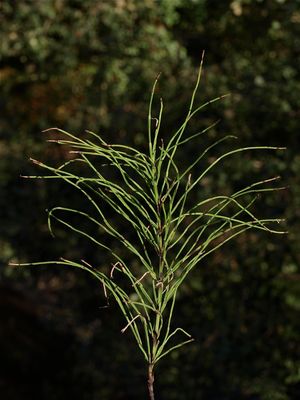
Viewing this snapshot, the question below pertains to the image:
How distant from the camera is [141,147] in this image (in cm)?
602

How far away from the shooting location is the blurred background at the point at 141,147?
17.0 feet

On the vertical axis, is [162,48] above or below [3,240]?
above

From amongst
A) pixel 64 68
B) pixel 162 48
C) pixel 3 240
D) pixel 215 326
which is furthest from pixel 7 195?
pixel 215 326

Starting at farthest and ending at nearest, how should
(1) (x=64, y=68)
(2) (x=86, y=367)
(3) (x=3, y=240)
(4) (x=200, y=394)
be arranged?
(1) (x=64, y=68), (3) (x=3, y=240), (2) (x=86, y=367), (4) (x=200, y=394)

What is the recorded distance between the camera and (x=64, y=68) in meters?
6.86

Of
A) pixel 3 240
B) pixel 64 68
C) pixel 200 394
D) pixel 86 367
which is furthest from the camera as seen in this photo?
pixel 64 68

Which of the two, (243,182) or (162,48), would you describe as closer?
(243,182)

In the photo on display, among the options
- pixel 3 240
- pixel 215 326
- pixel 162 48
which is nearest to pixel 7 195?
pixel 3 240

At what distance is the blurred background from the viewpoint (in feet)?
17.0

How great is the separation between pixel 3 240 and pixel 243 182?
2069 mm

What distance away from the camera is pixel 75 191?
6062 millimetres

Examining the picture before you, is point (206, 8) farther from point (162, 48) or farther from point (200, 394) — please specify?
point (200, 394)

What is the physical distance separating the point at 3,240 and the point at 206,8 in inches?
100

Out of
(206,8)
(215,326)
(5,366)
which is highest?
(206,8)
